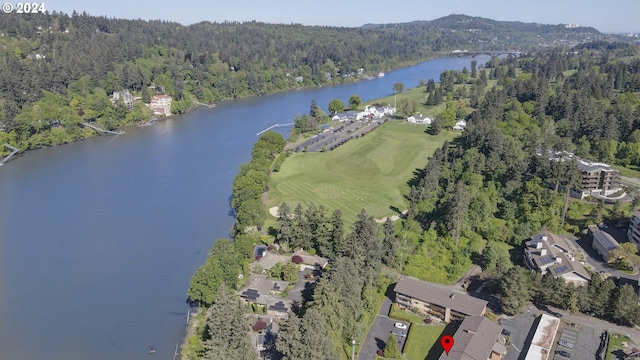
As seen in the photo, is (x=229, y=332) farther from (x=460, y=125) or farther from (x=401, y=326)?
(x=460, y=125)

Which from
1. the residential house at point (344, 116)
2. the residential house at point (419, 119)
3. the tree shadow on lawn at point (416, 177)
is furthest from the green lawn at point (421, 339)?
the residential house at point (344, 116)

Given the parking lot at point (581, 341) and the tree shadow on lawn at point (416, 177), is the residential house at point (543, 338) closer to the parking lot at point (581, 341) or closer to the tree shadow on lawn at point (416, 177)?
the parking lot at point (581, 341)

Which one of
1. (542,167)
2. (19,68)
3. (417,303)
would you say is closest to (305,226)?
(417,303)

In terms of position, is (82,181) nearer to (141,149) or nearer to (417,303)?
(141,149)

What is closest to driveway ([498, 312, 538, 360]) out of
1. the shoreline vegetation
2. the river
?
the shoreline vegetation

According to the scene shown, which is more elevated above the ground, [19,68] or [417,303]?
[19,68]

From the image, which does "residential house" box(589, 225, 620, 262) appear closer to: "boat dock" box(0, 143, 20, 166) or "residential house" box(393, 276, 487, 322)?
"residential house" box(393, 276, 487, 322)
